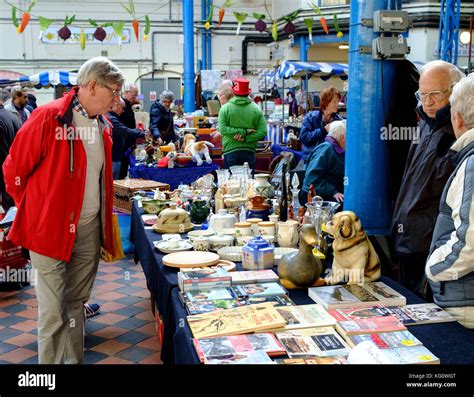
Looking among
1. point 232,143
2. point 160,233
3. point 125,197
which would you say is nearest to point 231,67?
point 232,143

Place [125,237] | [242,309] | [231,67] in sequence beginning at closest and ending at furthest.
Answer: [242,309] → [125,237] → [231,67]

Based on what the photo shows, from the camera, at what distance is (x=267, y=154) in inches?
328

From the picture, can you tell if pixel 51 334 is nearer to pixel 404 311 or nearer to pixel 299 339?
pixel 299 339

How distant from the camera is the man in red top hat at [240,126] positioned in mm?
6188

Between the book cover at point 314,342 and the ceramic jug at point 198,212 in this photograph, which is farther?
the ceramic jug at point 198,212

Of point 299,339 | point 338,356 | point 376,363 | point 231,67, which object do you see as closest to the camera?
point 376,363

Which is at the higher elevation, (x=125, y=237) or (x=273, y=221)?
(x=273, y=221)

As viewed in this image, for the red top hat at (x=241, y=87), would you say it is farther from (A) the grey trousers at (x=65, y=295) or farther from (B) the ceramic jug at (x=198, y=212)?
(A) the grey trousers at (x=65, y=295)

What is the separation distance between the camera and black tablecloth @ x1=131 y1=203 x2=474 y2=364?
66.6 inches

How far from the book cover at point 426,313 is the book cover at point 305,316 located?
288 millimetres

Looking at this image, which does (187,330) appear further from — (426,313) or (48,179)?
(48,179)

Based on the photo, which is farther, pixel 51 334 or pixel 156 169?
pixel 156 169

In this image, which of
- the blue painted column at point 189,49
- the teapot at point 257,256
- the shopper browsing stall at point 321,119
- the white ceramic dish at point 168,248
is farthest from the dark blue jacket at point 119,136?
the blue painted column at point 189,49

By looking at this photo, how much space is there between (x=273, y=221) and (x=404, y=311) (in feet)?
3.59
